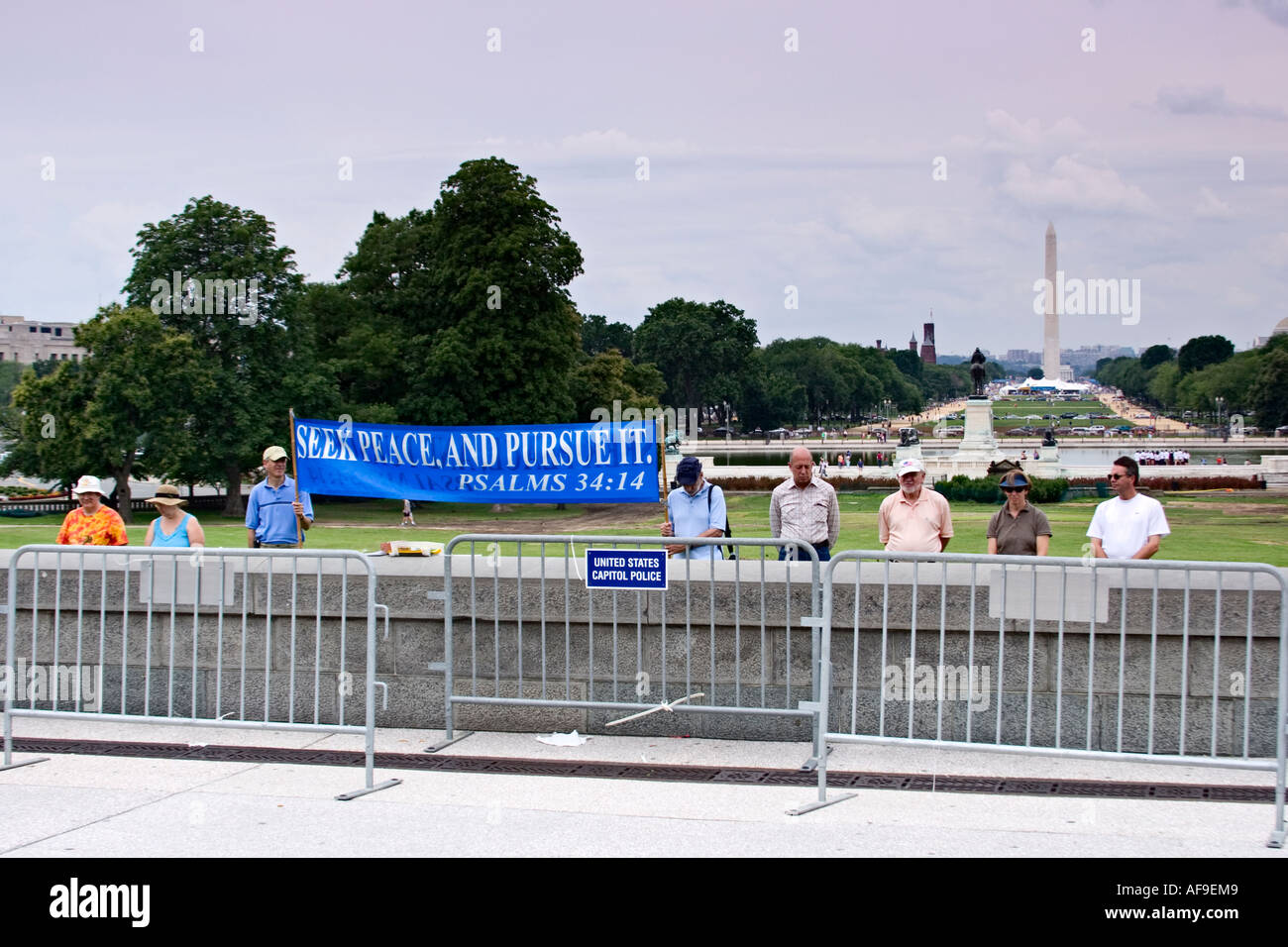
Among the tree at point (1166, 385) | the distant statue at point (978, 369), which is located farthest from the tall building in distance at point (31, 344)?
the tree at point (1166, 385)

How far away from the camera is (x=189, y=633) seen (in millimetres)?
8789

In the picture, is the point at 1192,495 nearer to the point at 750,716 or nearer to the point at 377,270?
the point at 377,270

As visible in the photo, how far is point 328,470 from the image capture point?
44.7ft

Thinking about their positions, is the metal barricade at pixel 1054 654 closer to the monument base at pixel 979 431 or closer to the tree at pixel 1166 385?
the monument base at pixel 979 431

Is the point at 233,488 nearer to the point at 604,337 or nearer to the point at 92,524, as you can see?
the point at 92,524

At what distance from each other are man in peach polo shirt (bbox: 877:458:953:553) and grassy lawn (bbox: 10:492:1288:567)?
18.2 m

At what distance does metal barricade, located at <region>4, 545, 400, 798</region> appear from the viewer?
27.0 ft

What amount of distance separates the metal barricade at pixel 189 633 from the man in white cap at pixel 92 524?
1.48ft

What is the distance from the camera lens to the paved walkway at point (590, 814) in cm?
598

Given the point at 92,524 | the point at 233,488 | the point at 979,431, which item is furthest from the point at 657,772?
the point at 979,431

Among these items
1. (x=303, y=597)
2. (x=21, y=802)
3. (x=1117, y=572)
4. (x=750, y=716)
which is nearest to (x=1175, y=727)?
(x=1117, y=572)

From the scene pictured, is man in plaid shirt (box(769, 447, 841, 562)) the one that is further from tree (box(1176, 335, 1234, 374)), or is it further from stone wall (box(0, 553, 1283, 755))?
tree (box(1176, 335, 1234, 374))

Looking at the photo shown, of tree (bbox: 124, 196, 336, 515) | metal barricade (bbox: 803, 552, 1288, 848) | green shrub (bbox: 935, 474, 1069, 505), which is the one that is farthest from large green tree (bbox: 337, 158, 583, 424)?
metal barricade (bbox: 803, 552, 1288, 848)

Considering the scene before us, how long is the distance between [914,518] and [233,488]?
4794 centimetres
